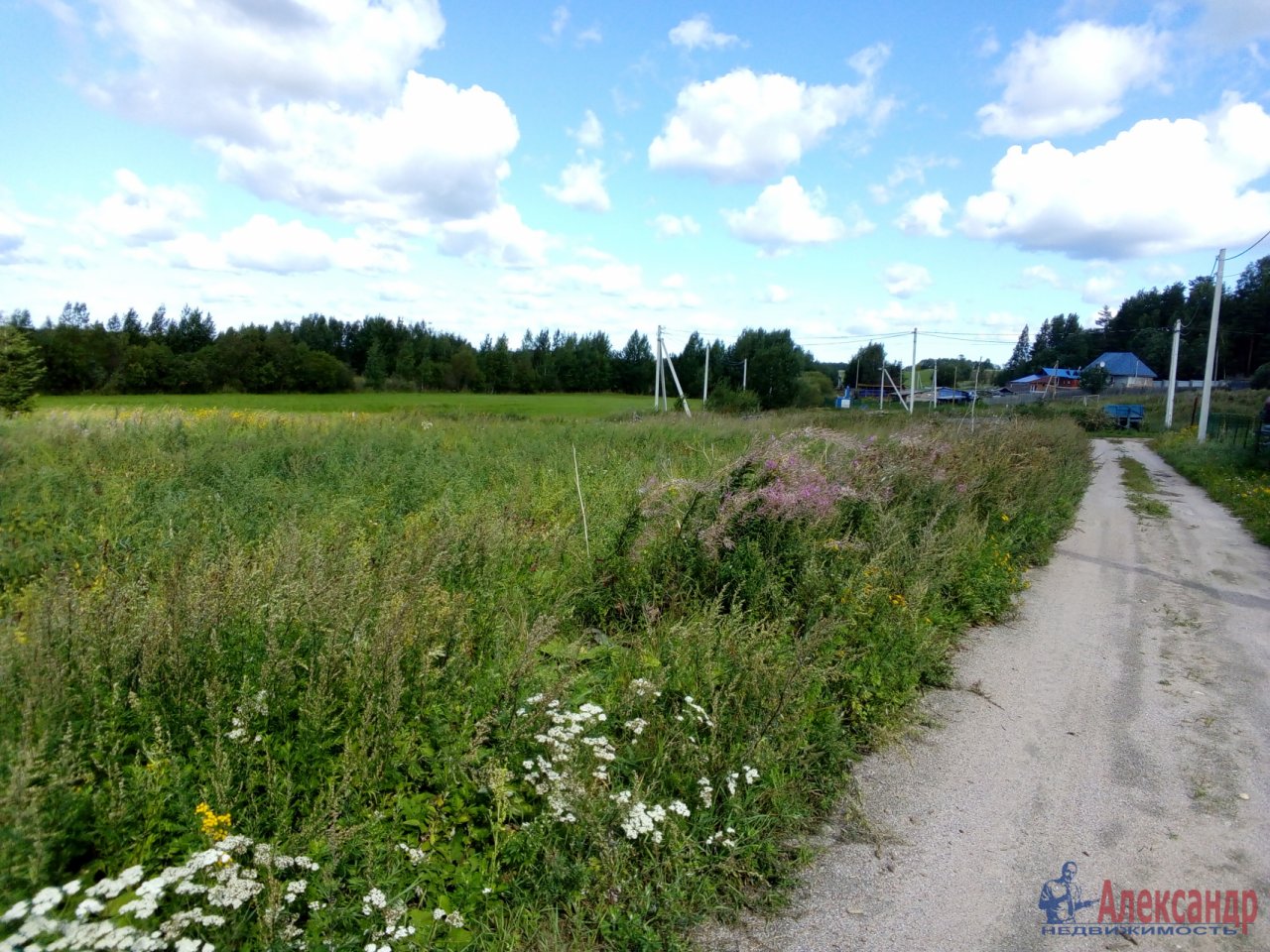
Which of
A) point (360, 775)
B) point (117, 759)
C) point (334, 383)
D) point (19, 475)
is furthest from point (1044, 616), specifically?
point (334, 383)

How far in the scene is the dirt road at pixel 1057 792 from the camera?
3078mm

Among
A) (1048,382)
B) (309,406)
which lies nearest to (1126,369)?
(1048,382)

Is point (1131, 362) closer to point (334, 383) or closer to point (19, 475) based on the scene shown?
point (334, 383)

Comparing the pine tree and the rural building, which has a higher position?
the rural building

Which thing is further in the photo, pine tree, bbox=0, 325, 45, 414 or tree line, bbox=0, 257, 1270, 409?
tree line, bbox=0, 257, 1270, 409

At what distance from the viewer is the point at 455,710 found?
11.9ft

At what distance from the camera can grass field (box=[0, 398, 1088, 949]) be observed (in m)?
2.63

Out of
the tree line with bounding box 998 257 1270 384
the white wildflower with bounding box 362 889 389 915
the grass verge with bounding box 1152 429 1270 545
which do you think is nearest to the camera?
the white wildflower with bounding box 362 889 389 915

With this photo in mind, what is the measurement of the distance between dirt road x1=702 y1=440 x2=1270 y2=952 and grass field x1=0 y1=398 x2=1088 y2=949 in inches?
11.4

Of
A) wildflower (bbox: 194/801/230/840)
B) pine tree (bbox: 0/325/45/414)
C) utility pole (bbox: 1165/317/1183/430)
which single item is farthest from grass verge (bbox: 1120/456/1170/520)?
pine tree (bbox: 0/325/45/414)

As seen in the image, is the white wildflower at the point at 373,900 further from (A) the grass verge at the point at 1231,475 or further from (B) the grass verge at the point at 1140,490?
A: (B) the grass verge at the point at 1140,490

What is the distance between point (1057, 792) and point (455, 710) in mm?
3192

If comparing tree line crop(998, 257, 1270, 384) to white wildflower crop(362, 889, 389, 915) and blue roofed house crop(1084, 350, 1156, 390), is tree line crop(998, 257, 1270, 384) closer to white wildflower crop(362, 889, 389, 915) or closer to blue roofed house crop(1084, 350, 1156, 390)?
blue roofed house crop(1084, 350, 1156, 390)

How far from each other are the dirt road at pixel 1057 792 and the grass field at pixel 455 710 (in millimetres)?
289
